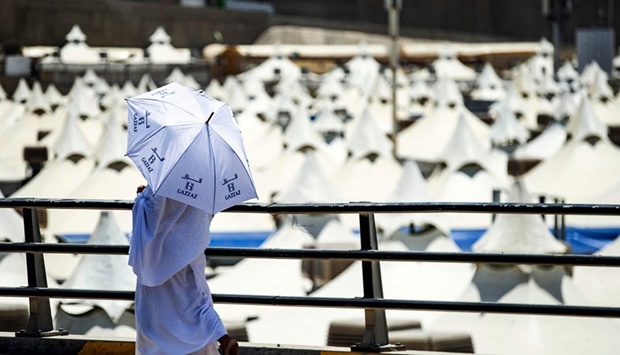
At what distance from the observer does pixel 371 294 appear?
802 centimetres

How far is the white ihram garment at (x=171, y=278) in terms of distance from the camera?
6516 millimetres

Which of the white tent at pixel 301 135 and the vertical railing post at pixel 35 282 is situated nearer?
the vertical railing post at pixel 35 282

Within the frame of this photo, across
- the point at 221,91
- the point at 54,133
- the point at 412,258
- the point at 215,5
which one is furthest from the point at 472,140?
the point at 215,5

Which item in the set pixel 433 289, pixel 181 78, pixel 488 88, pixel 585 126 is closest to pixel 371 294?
pixel 433 289

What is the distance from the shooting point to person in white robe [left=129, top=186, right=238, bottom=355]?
21.4 ft

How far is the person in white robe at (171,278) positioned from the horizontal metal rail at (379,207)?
1014 millimetres

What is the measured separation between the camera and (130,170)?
31.7 meters

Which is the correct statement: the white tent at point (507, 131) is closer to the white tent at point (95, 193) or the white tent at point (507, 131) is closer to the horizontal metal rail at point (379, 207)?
the white tent at point (95, 193)

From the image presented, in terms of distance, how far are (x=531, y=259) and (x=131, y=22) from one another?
195ft

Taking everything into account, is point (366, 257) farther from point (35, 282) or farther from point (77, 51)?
point (77, 51)

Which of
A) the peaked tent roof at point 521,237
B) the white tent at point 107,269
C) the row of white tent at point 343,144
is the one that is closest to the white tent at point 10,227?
the white tent at point 107,269

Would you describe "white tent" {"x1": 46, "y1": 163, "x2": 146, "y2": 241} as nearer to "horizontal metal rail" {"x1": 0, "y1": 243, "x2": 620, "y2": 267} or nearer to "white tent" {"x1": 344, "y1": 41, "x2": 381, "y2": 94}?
"horizontal metal rail" {"x1": 0, "y1": 243, "x2": 620, "y2": 267}

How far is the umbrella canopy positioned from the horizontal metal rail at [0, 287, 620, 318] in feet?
3.81

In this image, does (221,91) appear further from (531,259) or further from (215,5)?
(531,259)
